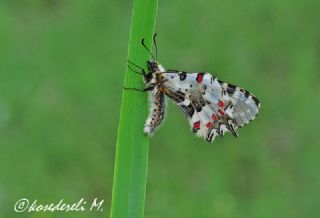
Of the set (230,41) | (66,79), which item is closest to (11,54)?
(66,79)

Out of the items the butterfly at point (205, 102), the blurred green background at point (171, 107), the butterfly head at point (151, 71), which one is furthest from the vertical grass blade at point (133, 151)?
the blurred green background at point (171, 107)

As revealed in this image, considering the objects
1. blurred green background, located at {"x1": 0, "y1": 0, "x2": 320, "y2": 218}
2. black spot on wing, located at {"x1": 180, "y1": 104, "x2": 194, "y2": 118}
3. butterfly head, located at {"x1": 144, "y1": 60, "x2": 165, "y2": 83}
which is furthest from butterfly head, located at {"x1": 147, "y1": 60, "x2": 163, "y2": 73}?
blurred green background, located at {"x1": 0, "y1": 0, "x2": 320, "y2": 218}

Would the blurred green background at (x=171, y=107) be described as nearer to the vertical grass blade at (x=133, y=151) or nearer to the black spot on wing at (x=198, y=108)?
the black spot on wing at (x=198, y=108)

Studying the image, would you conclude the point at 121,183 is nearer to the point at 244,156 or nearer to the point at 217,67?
the point at 244,156

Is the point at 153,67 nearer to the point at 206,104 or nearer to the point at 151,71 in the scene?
the point at 151,71

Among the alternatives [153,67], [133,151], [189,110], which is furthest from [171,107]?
[133,151]

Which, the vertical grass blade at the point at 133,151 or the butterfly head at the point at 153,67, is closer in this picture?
the vertical grass blade at the point at 133,151
